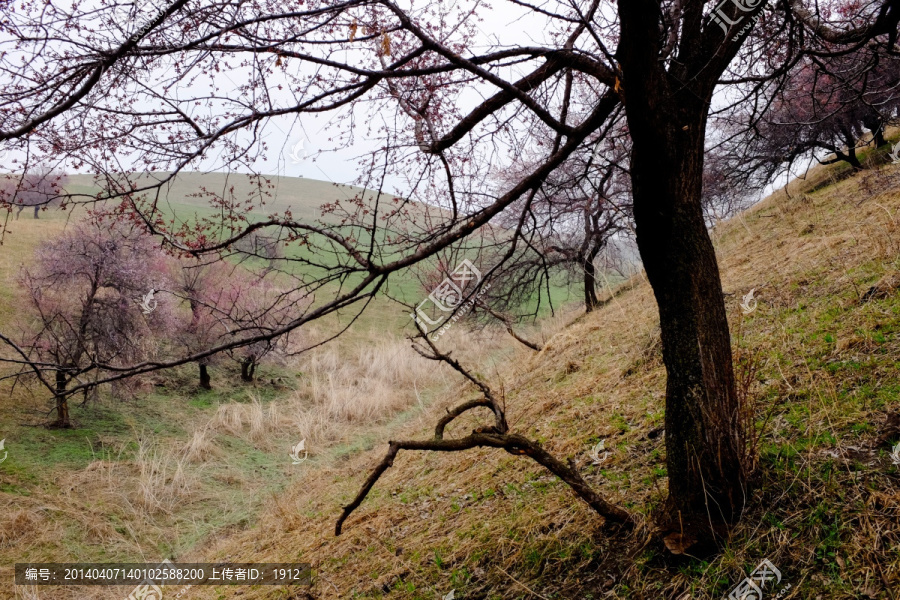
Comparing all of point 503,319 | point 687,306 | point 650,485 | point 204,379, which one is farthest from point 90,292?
→ point 687,306

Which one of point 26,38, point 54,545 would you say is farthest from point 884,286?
point 54,545

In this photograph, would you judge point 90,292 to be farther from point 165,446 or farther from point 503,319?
point 503,319

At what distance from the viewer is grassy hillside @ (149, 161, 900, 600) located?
220cm

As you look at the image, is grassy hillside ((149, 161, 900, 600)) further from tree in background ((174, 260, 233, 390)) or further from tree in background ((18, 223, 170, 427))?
tree in background ((174, 260, 233, 390))

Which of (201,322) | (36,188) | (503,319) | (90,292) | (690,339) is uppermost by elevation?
(90,292)

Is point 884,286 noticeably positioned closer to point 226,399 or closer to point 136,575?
point 136,575

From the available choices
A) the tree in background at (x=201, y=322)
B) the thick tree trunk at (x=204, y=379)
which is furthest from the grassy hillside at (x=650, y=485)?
the thick tree trunk at (x=204, y=379)

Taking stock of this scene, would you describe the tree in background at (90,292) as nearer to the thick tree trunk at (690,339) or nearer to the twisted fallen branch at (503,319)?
the twisted fallen branch at (503,319)

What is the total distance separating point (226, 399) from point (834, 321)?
11.2 m

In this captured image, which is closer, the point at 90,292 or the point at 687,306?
the point at 687,306

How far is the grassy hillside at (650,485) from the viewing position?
2.20 metres

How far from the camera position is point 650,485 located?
299 cm

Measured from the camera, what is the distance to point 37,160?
2859mm

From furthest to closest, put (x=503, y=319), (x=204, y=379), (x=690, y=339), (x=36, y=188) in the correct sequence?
(x=204, y=379) < (x=503, y=319) < (x=36, y=188) < (x=690, y=339)
